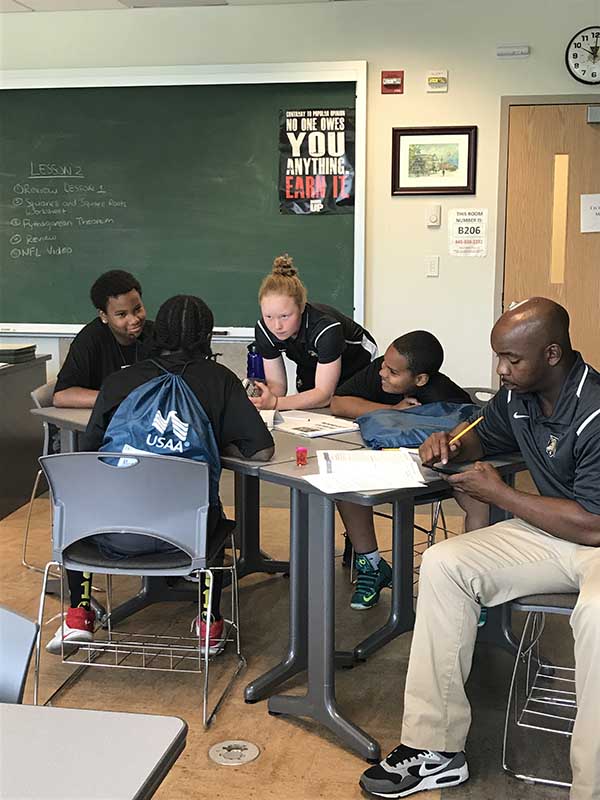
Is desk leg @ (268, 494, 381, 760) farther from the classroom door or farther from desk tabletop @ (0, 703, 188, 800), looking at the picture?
the classroom door

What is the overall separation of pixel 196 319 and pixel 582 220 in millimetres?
3376

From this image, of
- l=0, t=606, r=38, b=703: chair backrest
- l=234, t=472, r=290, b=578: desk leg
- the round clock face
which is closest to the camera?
l=0, t=606, r=38, b=703: chair backrest

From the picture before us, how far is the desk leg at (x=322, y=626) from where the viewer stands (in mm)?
2443

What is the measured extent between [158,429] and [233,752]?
2.86 ft

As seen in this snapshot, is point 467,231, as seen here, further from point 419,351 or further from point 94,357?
point 94,357

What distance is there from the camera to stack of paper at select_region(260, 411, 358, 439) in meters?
3.00

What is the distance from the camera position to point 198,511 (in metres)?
2.48

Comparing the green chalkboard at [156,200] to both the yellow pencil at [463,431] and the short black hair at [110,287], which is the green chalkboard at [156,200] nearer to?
the short black hair at [110,287]

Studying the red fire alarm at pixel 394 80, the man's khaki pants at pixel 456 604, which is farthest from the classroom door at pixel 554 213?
the man's khaki pants at pixel 456 604

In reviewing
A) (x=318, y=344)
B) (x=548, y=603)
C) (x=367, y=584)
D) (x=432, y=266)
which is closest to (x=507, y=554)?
(x=548, y=603)

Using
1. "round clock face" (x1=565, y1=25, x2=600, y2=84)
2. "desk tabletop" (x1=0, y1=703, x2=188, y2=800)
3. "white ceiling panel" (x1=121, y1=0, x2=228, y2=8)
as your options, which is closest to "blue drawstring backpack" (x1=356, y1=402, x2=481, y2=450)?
"desk tabletop" (x1=0, y1=703, x2=188, y2=800)

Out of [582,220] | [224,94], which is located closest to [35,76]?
[224,94]

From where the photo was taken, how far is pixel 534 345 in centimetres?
227

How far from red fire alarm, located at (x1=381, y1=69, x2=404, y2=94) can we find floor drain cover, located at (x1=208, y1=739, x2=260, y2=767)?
13.2ft
